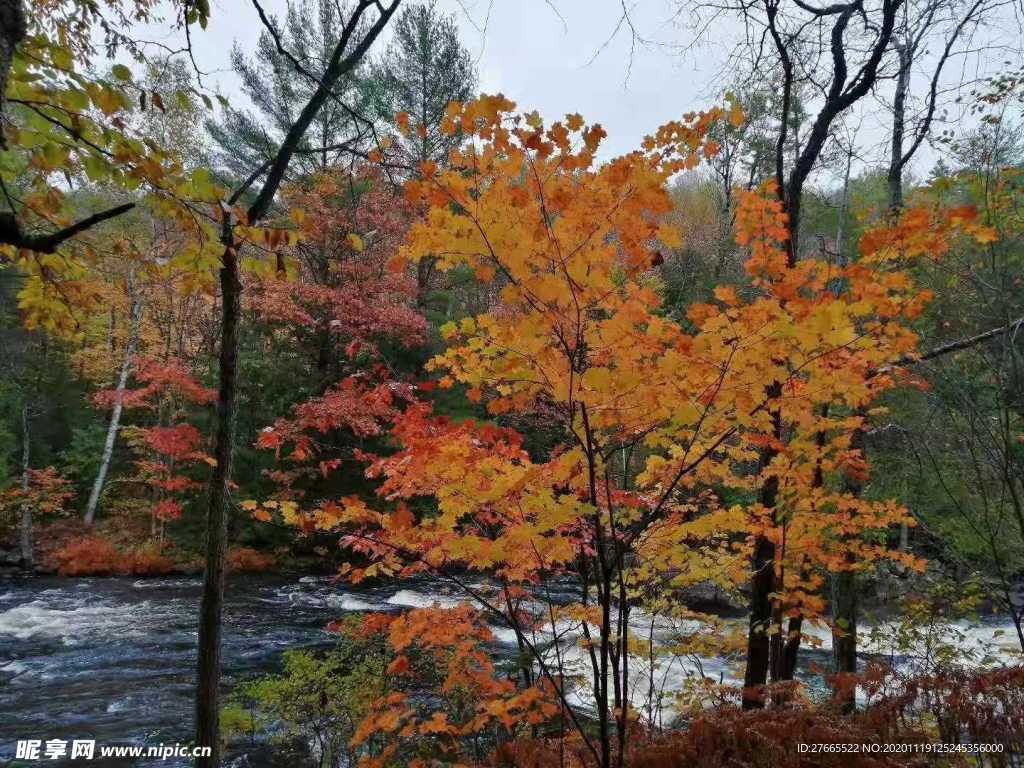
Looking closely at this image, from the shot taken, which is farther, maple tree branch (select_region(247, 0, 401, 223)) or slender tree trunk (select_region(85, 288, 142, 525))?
slender tree trunk (select_region(85, 288, 142, 525))

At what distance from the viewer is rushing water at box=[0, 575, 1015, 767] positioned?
17.7ft

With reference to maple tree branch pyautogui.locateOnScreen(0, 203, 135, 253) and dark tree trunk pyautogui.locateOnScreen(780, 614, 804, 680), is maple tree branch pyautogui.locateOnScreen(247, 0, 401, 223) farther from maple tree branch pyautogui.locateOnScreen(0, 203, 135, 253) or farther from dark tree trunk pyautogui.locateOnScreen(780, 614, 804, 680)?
dark tree trunk pyautogui.locateOnScreen(780, 614, 804, 680)

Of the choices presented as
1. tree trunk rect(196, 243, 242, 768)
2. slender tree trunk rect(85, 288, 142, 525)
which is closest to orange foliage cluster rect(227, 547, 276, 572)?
slender tree trunk rect(85, 288, 142, 525)

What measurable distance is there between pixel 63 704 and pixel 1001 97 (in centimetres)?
1005

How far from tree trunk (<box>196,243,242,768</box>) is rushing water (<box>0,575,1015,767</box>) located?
9.74 feet

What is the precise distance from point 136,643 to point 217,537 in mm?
6986

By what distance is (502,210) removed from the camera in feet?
6.42

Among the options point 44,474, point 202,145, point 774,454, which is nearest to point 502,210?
point 774,454

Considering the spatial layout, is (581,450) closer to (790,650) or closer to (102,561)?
(790,650)

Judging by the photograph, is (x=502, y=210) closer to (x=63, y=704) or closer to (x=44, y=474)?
(x=63, y=704)

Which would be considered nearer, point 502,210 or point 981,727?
point 502,210

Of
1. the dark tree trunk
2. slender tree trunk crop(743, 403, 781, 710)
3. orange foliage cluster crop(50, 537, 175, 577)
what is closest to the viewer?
slender tree trunk crop(743, 403, 781, 710)

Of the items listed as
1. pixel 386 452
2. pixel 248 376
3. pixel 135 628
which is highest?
pixel 248 376

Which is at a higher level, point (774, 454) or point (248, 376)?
point (248, 376)
